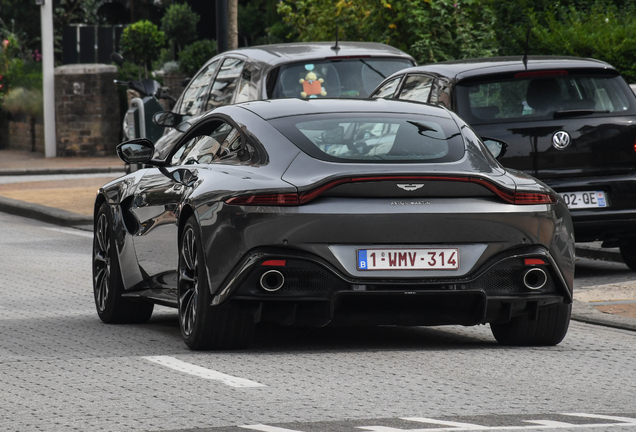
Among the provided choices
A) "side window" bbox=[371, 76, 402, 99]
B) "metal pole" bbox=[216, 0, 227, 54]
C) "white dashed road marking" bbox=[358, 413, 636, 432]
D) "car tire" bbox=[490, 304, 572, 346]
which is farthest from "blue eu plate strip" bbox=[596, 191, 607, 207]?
"metal pole" bbox=[216, 0, 227, 54]

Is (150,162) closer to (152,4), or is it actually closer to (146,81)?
(146,81)

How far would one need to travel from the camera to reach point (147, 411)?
223 inches

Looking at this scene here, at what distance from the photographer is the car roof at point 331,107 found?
25.1 ft

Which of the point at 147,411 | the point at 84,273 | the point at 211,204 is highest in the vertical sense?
the point at 211,204

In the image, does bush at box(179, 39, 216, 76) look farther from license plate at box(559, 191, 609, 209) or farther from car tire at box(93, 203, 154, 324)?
car tire at box(93, 203, 154, 324)

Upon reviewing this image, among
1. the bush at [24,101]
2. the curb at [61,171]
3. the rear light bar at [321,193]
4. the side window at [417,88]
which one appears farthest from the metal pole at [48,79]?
the rear light bar at [321,193]

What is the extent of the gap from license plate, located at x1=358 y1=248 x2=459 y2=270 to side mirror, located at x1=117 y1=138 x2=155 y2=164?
2.12 m

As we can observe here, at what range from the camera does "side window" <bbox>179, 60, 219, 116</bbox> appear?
14523mm

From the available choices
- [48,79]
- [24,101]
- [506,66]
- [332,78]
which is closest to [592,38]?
[332,78]

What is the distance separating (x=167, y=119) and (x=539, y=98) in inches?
175

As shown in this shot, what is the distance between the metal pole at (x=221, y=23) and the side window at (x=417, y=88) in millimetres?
6884

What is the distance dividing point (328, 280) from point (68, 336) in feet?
6.80

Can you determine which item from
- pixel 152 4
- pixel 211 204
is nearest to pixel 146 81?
pixel 211 204

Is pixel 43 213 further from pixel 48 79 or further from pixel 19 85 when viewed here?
pixel 19 85
